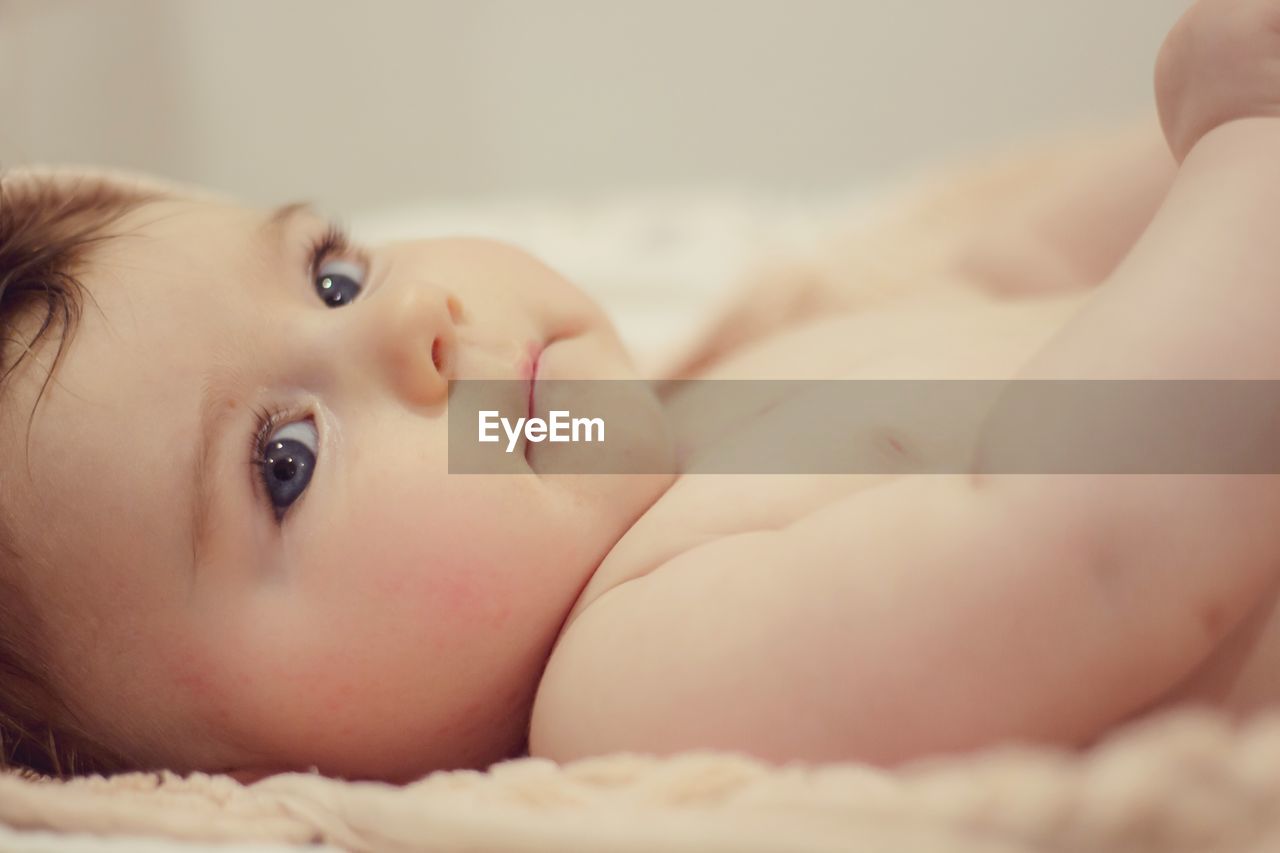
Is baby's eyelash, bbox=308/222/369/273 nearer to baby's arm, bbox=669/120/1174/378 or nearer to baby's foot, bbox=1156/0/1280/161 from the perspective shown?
baby's arm, bbox=669/120/1174/378

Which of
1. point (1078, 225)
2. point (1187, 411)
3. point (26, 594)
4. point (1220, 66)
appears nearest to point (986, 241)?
point (1078, 225)

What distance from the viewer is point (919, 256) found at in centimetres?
122

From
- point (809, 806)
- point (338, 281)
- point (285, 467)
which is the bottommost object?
point (809, 806)

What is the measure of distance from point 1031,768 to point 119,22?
201 centimetres

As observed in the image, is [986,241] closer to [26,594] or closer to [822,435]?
[822,435]

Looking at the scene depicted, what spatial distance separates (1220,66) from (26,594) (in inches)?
30.2

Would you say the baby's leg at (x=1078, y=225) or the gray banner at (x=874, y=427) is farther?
the baby's leg at (x=1078, y=225)

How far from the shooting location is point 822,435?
2.21 ft

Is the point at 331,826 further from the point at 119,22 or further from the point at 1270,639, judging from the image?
the point at 119,22

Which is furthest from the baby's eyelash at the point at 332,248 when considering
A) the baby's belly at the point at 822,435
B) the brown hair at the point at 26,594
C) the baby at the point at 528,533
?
the baby's belly at the point at 822,435

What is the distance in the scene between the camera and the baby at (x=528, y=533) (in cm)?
50

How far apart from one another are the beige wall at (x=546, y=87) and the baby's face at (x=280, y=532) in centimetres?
120

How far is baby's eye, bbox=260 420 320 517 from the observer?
0.65 metres

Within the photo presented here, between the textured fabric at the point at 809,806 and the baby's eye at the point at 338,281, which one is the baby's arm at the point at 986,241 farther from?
the textured fabric at the point at 809,806
